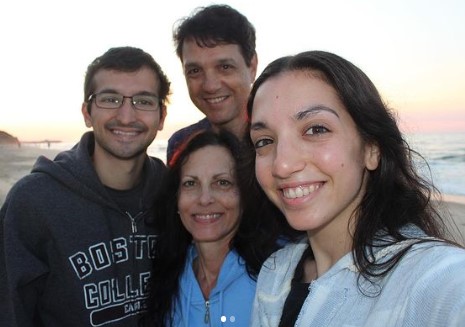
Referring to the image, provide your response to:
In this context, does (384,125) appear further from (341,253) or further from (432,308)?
(432,308)

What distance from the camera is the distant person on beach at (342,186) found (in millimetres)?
1691

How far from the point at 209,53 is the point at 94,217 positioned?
2476 millimetres

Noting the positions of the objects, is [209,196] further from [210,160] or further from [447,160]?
[447,160]

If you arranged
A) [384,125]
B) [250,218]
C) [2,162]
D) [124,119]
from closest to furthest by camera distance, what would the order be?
[384,125], [250,218], [124,119], [2,162]

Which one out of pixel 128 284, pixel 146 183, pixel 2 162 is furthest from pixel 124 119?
pixel 2 162

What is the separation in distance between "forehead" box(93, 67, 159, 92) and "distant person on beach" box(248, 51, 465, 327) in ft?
6.80

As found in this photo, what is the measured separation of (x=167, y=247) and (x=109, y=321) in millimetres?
709

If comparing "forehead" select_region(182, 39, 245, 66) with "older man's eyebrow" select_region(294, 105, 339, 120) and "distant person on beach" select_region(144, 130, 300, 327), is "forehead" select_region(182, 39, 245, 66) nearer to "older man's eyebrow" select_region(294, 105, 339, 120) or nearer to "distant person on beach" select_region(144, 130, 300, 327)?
"distant person on beach" select_region(144, 130, 300, 327)

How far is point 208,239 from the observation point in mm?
3293

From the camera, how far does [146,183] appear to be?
399cm

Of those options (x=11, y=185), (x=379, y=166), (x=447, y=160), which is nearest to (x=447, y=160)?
(x=447, y=160)

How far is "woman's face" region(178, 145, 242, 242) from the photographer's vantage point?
10.9 feet

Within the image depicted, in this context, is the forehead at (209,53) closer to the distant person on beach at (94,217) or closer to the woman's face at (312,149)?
the distant person on beach at (94,217)

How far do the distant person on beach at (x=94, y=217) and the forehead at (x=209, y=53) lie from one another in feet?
3.51
